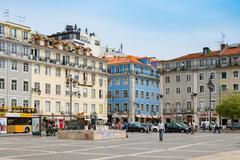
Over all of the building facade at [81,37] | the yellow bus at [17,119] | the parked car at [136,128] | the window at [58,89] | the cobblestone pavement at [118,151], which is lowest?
the cobblestone pavement at [118,151]

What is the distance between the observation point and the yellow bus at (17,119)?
52656 mm

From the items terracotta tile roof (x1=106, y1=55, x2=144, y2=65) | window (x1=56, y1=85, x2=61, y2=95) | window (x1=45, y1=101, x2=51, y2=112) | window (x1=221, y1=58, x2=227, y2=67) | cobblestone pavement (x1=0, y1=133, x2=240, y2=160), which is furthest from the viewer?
Result: terracotta tile roof (x1=106, y1=55, x2=144, y2=65)

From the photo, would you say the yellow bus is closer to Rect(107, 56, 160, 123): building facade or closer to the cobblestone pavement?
the cobblestone pavement

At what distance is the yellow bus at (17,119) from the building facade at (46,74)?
960 cm

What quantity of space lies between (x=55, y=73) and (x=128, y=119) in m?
23.6

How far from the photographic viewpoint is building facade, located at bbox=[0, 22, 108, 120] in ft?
211

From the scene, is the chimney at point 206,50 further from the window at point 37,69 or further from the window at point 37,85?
the window at point 37,85

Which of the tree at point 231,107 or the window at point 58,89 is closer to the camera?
the tree at point 231,107

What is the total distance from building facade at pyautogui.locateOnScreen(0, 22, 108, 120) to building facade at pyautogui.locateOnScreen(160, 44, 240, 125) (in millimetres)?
12610

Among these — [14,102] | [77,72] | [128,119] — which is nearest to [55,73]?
[77,72]

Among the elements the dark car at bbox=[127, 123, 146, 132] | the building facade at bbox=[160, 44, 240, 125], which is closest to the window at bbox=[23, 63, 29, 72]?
the dark car at bbox=[127, 123, 146, 132]

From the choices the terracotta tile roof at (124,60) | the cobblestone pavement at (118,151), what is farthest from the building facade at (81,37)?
the cobblestone pavement at (118,151)

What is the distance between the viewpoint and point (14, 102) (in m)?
64.7

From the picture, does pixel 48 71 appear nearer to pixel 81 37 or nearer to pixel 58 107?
pixel 58 107
